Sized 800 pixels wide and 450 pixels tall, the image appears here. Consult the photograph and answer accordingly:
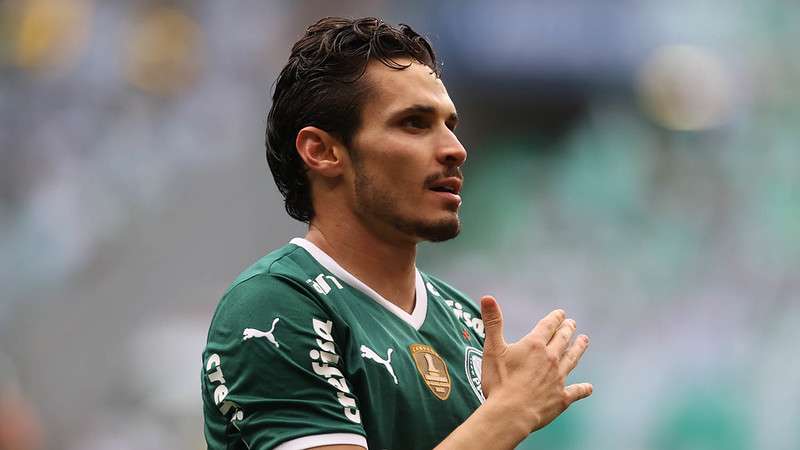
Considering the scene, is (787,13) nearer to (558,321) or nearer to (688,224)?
(688,224)

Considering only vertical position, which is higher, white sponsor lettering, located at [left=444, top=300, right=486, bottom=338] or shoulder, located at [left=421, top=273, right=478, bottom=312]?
shoulder, located at [left=421, top=273, right=478, bottom=312]

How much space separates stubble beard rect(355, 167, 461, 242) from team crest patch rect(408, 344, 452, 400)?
0.30 metres

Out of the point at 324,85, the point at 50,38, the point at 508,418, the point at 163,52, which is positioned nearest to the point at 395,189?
the point at 324,85

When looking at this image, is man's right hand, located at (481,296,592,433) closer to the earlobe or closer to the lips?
the lips

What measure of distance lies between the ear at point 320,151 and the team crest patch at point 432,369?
54cm

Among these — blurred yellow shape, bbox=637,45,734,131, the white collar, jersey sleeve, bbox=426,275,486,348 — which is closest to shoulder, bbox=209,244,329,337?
the white collar

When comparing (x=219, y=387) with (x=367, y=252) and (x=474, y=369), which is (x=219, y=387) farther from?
(x=474, y=369)

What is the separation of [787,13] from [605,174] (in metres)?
1.92

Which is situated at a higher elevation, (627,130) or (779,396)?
(627,130)

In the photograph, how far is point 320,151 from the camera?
324 cm

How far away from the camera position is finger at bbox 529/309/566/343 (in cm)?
292

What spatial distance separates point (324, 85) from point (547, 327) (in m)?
0.92

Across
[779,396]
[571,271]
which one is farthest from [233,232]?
[779,396]

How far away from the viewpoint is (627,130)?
29.2 ft
